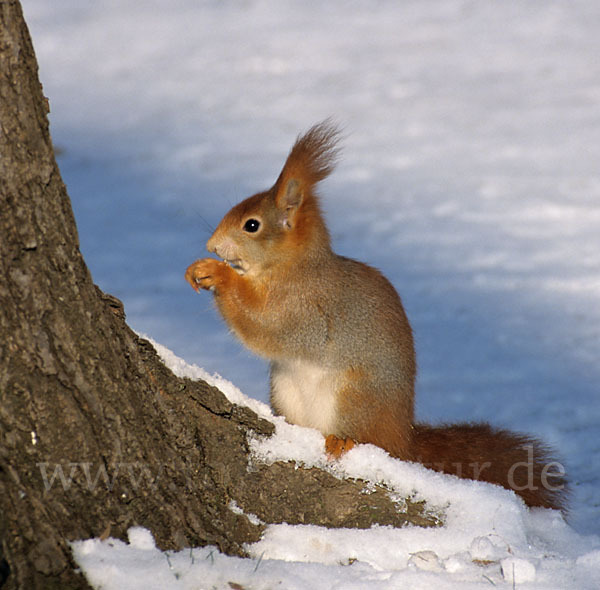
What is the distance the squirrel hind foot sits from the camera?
2.82m

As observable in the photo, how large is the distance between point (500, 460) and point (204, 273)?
54.0 inches

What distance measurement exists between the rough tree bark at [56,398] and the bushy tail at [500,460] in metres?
1.15

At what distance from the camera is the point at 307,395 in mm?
3096

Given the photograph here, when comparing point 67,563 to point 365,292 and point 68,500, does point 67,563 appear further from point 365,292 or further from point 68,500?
point 365,292

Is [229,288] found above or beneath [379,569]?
above

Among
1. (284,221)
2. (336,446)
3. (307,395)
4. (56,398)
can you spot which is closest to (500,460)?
(336,446)

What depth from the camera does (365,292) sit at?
10.4ft

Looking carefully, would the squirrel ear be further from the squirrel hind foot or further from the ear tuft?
the squirrel hind foot

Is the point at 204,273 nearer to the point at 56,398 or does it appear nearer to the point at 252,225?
the point at 252,225

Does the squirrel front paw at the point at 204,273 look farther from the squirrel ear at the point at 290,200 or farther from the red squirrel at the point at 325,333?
the squirrel ear at the point at 290,200

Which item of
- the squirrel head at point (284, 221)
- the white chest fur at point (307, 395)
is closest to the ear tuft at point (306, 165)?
the squirrel head at point (284, 221)

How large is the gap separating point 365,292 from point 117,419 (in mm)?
1430

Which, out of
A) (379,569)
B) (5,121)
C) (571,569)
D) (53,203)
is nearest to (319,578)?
(379,569)

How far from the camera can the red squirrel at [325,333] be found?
3039 mm
